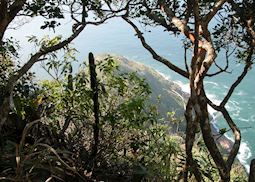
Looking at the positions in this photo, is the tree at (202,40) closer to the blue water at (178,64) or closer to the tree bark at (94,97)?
the tree bark at (94,97)

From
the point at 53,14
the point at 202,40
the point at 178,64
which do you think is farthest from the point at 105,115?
the point at 178,64

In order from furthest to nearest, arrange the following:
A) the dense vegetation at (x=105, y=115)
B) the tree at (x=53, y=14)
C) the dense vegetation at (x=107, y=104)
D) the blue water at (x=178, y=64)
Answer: the blue water at (x=178, y=64) → the tree at (x=53, y=14) → the dense vegetation at (x=105, y=115) → the dense vegetation at (x=107, y=104)

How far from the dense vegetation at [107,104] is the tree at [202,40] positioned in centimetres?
1

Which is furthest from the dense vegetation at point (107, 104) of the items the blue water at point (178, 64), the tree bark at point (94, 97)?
the blue water at point (178, 64)

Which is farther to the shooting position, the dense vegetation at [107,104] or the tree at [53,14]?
the tree at [53,14]

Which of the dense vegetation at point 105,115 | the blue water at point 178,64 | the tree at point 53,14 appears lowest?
the dense vegetation at point 105,115

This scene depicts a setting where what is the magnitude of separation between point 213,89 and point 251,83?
8.52 ft

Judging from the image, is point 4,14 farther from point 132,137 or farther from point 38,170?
point 38,170

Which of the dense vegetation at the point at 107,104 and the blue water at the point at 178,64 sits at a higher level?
the blue water at the point at 178,64

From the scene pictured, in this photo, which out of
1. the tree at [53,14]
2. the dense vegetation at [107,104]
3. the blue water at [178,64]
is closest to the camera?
the dense vegetation at [107,104]

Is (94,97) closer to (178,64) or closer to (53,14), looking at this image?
(53,14)

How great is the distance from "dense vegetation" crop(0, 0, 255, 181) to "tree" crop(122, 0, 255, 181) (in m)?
0.01

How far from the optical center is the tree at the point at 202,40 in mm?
3051

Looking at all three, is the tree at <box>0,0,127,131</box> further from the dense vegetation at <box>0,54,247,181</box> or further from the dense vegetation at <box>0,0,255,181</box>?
the dense vegetation at <box>0,54,247,181</box>
